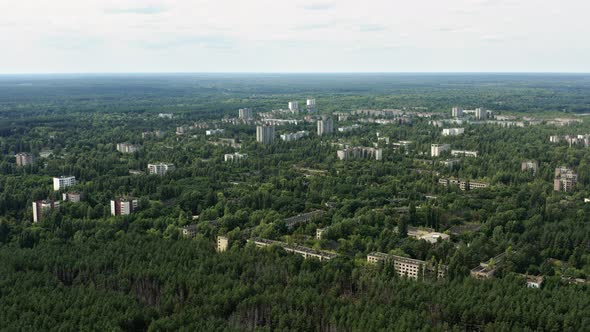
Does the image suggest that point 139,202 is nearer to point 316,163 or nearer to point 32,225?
point 32,225

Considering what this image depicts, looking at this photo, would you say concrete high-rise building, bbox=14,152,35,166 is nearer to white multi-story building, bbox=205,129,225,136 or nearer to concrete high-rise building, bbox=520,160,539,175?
white multi-story building, bbox=205,129,225,136

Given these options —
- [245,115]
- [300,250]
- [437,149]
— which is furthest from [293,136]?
[300,250]

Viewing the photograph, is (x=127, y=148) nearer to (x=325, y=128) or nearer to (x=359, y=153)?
(x=359, y=153)

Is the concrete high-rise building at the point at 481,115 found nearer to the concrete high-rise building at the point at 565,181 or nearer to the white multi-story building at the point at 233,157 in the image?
the white multi-story building at the point at 233,157

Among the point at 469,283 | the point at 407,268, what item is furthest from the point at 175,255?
the point at 469,283

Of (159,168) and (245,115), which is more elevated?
→ (245,115)

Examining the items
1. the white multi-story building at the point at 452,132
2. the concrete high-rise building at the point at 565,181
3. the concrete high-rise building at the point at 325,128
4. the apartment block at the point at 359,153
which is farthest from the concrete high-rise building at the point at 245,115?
the concrete high-rise building at the point at 565,181
